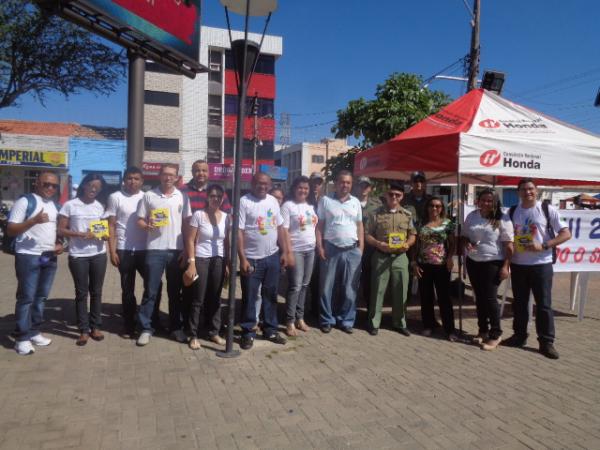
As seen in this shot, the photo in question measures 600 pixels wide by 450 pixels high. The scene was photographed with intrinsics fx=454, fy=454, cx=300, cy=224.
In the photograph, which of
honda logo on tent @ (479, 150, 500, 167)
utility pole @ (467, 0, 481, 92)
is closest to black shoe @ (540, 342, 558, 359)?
honda logo on tent @ (479, 150, 500, 167)

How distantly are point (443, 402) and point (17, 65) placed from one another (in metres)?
16.2

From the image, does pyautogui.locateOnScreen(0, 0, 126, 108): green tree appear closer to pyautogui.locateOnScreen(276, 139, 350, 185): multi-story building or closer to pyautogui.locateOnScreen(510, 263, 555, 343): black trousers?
pyautogui.locateOnScreen(510, 263, 555, 343): black trousers

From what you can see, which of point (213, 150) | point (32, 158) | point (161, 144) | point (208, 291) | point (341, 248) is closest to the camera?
point (208, 291)

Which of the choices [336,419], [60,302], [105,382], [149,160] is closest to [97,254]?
[105,382]

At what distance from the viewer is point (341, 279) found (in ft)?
18.3

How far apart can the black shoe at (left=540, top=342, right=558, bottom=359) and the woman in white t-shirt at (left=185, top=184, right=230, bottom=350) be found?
350 centimetres

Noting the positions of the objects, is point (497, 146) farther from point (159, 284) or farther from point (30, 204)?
point (30, 204)

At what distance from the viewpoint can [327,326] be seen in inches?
217

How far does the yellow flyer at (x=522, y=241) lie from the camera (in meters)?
4.94

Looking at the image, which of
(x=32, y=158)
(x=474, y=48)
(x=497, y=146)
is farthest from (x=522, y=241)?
(x=32, y=158)

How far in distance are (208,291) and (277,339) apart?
0.94 meters

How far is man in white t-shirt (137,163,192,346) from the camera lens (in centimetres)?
480

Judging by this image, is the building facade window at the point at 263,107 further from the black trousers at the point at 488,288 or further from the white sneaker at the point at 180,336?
the black trousers at the point at 488,288

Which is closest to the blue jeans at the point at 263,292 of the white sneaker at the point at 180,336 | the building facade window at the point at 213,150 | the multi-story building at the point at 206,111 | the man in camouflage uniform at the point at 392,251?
the white sneaker at the point at 180,336
